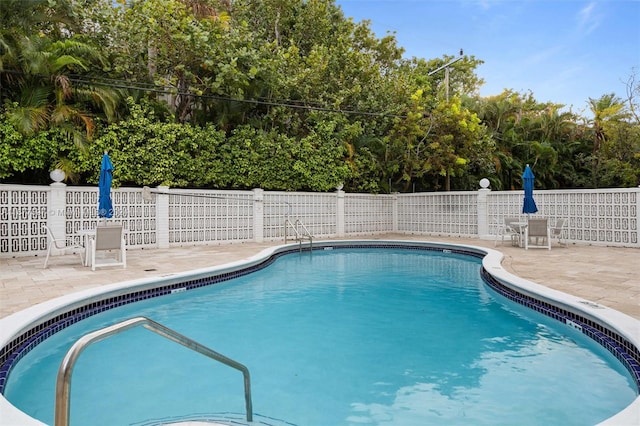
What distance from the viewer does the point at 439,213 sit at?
1612 cm

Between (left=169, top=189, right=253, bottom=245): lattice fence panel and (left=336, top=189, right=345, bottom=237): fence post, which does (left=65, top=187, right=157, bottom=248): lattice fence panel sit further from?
(left=336, top=189, right=345, bottom=237): fence post

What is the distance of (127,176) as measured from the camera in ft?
37.6

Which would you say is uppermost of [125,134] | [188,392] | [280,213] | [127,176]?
[125,134]

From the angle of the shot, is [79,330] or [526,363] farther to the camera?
[79,330]

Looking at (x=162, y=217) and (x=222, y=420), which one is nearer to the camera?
(x=222, y=420)

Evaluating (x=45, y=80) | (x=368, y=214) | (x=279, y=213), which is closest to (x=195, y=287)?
(x=279, y=213)

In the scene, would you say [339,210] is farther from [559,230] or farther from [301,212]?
[559,230]

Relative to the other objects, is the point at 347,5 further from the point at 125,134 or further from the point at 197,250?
the point at 197,250

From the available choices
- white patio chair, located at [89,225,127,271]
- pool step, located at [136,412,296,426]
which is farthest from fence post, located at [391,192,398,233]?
pool step, located at [136,412,296,426]

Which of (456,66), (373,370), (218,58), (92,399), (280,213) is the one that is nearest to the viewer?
(92,399)

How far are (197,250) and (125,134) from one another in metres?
3.81

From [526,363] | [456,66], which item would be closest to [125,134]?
[526,363]

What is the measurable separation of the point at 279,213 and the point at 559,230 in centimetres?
883

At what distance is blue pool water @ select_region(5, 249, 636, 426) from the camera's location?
3.16 m
